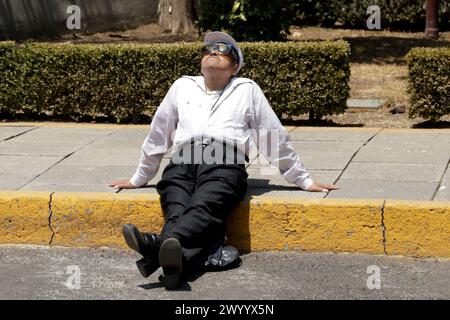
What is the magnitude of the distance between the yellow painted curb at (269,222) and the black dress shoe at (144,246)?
0.76 m

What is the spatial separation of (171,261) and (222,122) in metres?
1.15

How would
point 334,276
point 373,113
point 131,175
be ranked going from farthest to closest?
point 373,113, point 131,175, point 334,276

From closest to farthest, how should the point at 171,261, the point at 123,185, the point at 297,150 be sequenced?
the point at 171,261
the point at 123,185
the point at 297,150

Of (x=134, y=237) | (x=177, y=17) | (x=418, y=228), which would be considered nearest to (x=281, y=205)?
(x=418, y=228)

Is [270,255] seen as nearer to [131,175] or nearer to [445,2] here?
[131,175]

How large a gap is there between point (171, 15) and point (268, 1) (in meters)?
4.48

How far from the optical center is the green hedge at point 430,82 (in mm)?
9117

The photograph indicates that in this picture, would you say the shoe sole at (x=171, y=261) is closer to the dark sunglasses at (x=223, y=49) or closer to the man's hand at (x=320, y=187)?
the man's hand at (x=320, y=187)

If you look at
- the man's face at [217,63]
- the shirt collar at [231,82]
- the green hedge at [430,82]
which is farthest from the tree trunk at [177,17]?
the man's face at [217,63]

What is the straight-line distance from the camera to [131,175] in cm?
745

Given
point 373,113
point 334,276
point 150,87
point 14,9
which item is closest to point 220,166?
point 334,276

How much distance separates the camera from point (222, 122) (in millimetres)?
6555

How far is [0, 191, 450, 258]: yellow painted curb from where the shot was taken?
247 inches

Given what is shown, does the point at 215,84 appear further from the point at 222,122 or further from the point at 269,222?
the point at 269,222
